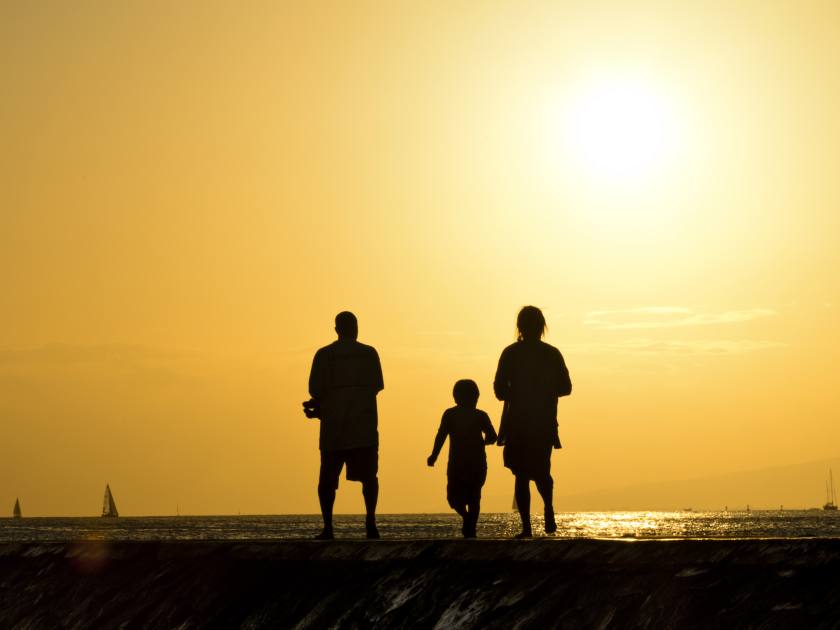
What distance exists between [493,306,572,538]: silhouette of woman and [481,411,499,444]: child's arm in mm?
1596

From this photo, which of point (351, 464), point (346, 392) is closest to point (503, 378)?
point (346, 392)

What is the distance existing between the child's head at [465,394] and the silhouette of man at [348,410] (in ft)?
6.02

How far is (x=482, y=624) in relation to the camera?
21.1 feet

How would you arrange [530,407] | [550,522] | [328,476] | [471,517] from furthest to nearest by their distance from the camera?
[471,517]
[550,522]
[328,476]
[530,407]

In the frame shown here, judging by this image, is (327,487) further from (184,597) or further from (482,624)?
(482,624)

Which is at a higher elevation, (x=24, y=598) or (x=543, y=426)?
(x=543, y=426)

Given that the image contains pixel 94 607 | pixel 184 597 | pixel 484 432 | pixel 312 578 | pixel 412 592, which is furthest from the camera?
pixel 484 432

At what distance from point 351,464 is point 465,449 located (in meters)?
1.92

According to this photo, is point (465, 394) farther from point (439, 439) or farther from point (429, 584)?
point (429, 584)

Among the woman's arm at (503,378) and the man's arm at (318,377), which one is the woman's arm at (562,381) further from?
the man's arm at (318,377)

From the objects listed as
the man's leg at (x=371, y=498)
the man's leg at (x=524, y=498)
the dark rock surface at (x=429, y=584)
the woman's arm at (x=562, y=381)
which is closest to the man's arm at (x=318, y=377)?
the man's leg at (x=371, y=498)

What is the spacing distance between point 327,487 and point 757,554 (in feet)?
21.3

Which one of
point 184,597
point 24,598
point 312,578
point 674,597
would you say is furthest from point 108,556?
point 674,597

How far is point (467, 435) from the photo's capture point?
44.2 ft
